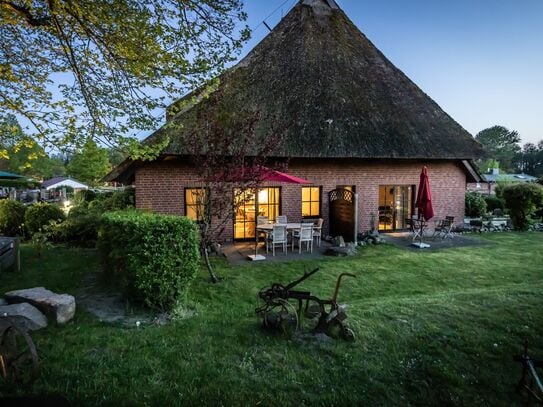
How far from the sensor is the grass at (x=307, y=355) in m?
3.06

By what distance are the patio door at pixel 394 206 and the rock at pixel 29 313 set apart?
459 inches

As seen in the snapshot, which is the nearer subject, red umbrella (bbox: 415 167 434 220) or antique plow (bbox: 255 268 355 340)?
antique plow (bbox: 255 268 355 340)

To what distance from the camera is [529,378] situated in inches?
130

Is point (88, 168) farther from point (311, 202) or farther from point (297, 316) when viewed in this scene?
point (297, 316)

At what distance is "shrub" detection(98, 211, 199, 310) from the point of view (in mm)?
4875

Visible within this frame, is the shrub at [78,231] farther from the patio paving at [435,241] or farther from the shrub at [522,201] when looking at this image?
the shrub at [522,201]

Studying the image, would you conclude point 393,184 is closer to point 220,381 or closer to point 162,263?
point 162,263

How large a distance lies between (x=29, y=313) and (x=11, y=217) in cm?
970

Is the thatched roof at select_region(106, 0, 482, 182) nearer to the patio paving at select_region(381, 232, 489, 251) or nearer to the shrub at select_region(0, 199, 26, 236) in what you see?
the patio paving at select_region(381, 232, 489, 251)

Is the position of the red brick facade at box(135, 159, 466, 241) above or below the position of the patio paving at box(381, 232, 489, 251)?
above

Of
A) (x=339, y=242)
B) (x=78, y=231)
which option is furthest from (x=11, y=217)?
(x=339, y=242)

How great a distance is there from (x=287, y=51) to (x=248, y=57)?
160 cm

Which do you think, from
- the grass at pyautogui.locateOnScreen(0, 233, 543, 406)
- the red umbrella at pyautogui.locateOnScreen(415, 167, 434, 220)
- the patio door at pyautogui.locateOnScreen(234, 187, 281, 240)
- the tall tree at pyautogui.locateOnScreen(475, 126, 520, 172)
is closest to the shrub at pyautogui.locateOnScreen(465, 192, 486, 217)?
the red umbrella at pyautogui.locateOnScreen(415, 167, 434, 220)

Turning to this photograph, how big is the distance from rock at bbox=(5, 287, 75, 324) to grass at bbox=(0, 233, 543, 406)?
0.63 ft
